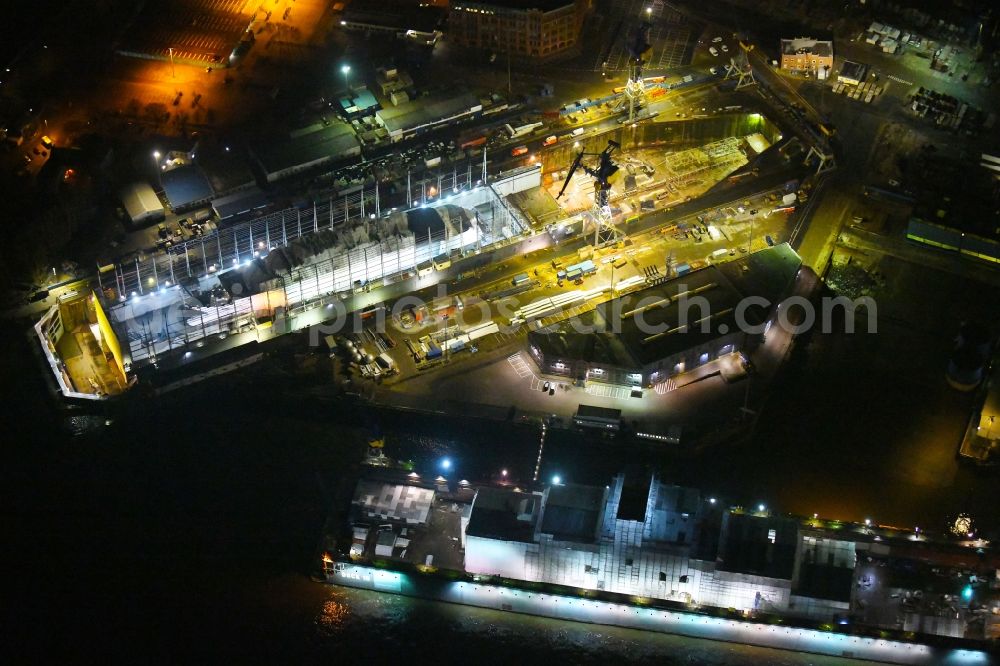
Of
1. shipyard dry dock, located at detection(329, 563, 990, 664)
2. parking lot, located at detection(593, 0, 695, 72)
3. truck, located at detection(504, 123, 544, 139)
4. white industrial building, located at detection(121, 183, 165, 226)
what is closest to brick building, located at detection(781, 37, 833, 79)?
parking lot, located at detection(593, 0, 695, 72)

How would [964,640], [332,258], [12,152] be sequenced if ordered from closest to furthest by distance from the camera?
[964,640] → [332,258] → [12,152]

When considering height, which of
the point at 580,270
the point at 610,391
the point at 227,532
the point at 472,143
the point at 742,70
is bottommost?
the point at 227,532

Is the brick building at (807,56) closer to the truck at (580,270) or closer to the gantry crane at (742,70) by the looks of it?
the gantry crane at (742,70)

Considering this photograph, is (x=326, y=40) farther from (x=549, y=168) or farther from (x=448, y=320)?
(x=448, y=320)

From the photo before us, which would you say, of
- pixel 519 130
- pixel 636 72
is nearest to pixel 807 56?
pixel 636 72

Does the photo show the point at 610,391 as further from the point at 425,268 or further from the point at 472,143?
the point at 472,143

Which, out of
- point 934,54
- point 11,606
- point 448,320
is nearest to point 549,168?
point 448,320

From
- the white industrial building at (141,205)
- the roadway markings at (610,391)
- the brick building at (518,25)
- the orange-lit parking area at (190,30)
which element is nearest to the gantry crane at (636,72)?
the brick building at (518,25)

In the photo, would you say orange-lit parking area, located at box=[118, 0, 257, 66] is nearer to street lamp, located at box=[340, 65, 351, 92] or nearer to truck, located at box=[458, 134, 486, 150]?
street lamp, located at box=[340, 65, 351, 92]
